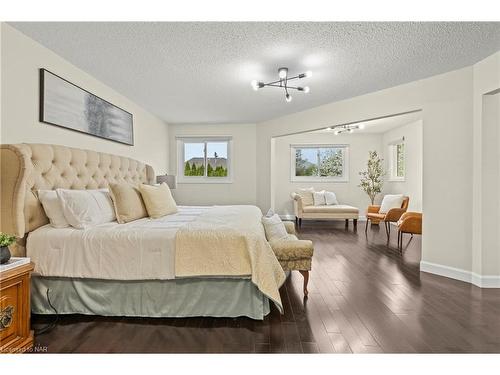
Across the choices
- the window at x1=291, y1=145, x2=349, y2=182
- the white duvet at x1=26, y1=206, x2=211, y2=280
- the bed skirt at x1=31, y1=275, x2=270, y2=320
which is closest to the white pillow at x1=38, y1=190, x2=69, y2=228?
the white duvet at x1=26, y1=206, x2=211, y2=280

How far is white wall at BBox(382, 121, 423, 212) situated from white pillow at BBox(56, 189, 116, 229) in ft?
19.6

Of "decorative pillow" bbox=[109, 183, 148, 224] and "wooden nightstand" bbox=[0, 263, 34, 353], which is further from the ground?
"decorative pillow" bbox=[109, 183, 148, 224]

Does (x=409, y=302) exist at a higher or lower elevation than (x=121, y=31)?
lower

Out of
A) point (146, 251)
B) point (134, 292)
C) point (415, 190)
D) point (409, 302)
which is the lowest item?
point (409, 302)

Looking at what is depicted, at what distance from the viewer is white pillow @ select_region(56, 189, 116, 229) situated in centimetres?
223

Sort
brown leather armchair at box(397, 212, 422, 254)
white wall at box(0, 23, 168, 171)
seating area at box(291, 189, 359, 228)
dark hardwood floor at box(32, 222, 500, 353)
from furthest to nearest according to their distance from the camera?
seating area at box(291, 189, 359, 228)
brown leather armchair at box(397, 212, 422, 254)
white wall at box(0, 23, 168, 171)
dark hardwood floor at box(32, 222, 500, 353)

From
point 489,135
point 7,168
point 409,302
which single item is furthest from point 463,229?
point 7,168

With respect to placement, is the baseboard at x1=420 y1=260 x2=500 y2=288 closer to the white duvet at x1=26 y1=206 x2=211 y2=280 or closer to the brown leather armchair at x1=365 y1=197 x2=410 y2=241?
the brown leather armchair at x1=365 y1=197 x2=410 y2=241

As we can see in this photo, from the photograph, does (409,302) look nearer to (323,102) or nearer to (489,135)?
(489,135)

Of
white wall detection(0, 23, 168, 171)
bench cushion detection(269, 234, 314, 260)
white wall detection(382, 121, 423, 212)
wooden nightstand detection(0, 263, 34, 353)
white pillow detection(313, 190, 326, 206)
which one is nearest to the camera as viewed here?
wooden nightstand detection(0, 263, 34, 353)

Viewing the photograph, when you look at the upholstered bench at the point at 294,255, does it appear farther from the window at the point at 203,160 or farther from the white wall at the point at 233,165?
the window at the point at 203,160

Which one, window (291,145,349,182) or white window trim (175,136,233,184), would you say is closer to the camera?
white window trim (175,136,233,184)
